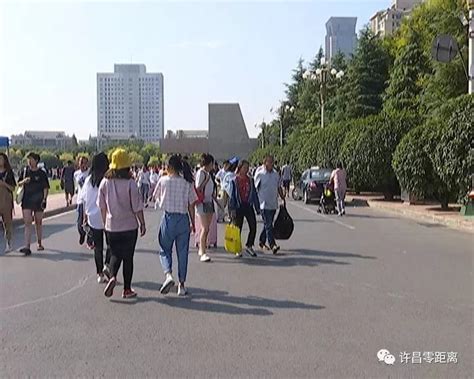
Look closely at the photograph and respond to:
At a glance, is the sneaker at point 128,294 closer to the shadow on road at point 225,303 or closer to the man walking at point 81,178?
the shadow on road at point 225,303

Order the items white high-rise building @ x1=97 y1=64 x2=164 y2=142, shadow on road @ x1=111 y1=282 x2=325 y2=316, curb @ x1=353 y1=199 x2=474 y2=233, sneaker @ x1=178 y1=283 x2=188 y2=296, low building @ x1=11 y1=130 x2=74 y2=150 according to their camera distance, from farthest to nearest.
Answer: low building @ x1=11 y1=130 x2=74 y2=150
white high-rise building @ x1=97 y1=64 x2=164 y2=142
curb @ x1=353 y1=199 x2=474 y2=233
sneaker @ x1=178 y1=283 x2=188 y2=296
shadow on road @ x1=111 y1=282 x2=325 y2=316

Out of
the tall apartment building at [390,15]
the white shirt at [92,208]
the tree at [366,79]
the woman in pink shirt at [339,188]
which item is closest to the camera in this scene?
the white shirt at [92,208]

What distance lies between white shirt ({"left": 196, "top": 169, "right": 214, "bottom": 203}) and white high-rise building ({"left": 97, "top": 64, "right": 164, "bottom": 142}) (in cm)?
12829

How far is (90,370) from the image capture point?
5.30 metres

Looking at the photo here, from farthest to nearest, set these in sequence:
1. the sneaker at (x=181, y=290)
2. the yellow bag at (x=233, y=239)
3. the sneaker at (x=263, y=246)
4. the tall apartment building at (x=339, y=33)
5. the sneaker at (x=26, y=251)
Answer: the tall apartment building at (x=339, y=33) < the sneaker at (x=263, y=246) < the sneaker at (x=26, y=251) < the yellow bag at (x=233, y=239) < the sneaker at (x=181, y=290)

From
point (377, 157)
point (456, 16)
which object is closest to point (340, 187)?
point (377, 157)

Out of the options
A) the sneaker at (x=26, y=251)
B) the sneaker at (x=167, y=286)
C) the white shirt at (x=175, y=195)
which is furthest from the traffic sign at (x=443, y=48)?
the sneaker at (x=167, y=286)

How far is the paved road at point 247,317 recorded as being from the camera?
545 centimetres

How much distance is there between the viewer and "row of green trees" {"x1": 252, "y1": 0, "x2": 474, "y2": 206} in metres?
18.7

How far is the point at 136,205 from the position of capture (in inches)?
316

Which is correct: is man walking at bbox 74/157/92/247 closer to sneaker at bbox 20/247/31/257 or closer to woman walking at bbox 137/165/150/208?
sneaker at bbox 20/247/31/257

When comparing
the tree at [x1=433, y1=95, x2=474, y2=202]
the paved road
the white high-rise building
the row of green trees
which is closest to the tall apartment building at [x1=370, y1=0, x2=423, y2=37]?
the white high-rise building

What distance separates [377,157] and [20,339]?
22312mm

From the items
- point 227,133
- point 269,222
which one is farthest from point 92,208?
point 227,133
